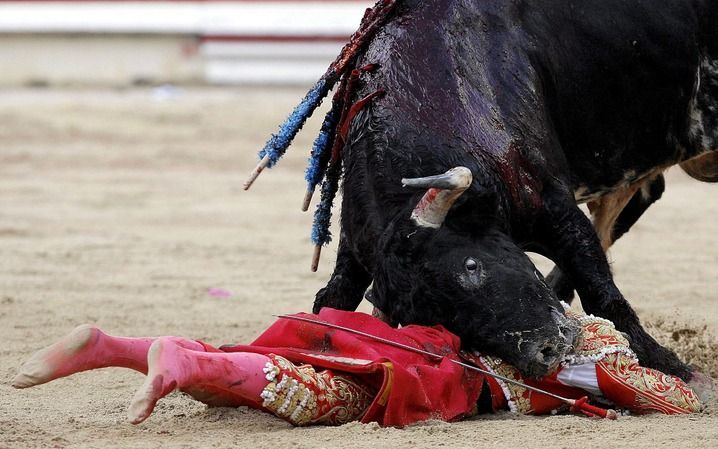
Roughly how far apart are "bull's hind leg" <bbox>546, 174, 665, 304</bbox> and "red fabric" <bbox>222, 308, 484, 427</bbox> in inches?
60.6

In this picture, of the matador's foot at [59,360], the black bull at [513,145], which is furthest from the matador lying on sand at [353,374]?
the black bull at [513,145]

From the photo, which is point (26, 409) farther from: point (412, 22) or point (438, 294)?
point (412, 22)

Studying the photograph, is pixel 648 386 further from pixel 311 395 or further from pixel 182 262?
pixel 182 262

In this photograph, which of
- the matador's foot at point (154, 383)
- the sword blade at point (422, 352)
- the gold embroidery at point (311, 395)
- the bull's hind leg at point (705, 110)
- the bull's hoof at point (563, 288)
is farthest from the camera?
the bull's hoof at point (563, 288)

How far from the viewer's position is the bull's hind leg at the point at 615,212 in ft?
16.4

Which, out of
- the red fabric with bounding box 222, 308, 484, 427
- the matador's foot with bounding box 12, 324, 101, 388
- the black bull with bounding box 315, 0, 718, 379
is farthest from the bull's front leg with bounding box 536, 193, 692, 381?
the matador's foot with bounding box 12, 324, 101, 388

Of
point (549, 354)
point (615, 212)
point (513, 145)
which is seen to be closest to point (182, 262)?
point (615, 212)

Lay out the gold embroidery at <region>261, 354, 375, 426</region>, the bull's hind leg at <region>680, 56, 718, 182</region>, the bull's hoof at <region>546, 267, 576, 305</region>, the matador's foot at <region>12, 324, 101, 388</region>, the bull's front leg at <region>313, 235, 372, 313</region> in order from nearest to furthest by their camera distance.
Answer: the matador's foot at <region>12, 324, 101, 388</region>, the gold embroidery at <region>261, 354, 375, 426</region>, the bull's front leg at <region>313, 235, 372, 313</region>, the bull's hind leg at <region>680, 56, 718, 182</region>, the bull's hoof at <region>546, 267, 576, 305</region>

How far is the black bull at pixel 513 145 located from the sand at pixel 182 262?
0.32 m

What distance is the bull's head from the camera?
3.48 metres

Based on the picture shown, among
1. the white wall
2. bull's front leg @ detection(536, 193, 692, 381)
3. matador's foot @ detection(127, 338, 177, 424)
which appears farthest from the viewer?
the white wall

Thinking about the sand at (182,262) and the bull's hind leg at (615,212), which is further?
the bull's hind leg at (615,212)

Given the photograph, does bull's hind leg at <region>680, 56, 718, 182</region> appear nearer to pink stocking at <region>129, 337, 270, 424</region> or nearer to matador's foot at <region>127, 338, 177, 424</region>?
pink stocking at <region>129, 337, 270, 424</region>

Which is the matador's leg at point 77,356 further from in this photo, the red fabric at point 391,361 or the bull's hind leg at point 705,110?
the bull's hind leg at point 705,110
